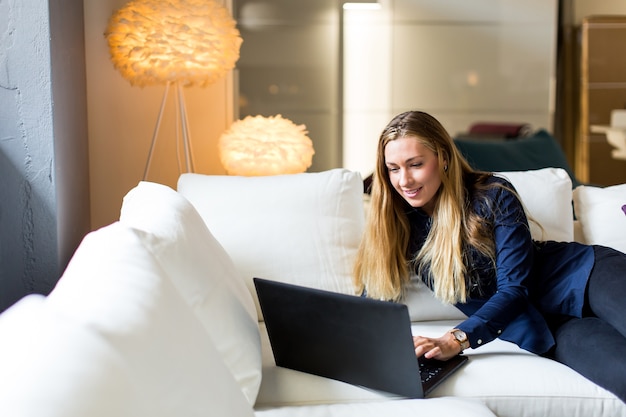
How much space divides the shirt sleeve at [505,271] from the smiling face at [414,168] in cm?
18

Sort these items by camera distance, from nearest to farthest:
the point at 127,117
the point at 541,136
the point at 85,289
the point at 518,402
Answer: the point at 85,289, the point at 518,402, the point at 127,117, the point at 541,136

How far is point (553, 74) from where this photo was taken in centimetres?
467

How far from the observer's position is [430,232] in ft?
7.59

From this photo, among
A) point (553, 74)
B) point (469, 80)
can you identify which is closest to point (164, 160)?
point (469, 80)

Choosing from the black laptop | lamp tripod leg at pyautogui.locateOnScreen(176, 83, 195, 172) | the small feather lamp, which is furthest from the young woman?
lamp tripod leg at pyautogui.locateOnScreen(176, 83, 195, 172)

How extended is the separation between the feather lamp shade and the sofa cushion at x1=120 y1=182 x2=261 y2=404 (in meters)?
1.27

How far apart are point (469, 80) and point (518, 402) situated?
2975 millimetres

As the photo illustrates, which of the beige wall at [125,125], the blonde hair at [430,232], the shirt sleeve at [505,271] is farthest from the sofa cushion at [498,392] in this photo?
the beige wall at [125,125]

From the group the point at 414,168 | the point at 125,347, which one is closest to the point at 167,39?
the point at 414,168

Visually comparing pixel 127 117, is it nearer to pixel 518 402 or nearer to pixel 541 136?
pixel 541 136

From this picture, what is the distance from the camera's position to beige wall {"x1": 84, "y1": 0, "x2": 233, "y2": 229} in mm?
3613

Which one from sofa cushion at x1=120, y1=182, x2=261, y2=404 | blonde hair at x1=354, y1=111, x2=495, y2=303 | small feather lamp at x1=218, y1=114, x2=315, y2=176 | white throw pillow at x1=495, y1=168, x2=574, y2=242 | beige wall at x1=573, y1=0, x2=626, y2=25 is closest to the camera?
sofa cushion at x1=120, y1=182, x2=261, y2=404

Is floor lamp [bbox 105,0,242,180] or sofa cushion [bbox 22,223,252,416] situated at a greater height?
floor lamp [bbox 105,0,242,180]

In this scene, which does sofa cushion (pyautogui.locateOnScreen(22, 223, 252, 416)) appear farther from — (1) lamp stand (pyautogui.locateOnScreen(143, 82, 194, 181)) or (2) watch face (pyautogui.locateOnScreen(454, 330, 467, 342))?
(1) lamp stand (pyautogui.locateOnScreen(143, 82, 194, 181))
